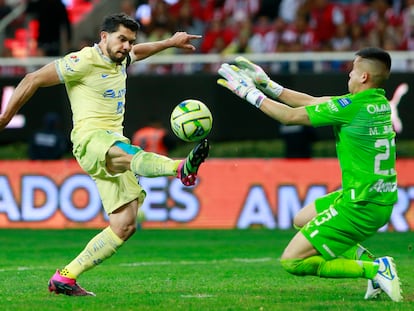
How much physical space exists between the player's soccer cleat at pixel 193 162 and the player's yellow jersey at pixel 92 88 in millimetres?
1120

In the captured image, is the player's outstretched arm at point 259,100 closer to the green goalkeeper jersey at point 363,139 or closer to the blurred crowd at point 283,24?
the green goalkeeper jersey at point 363,139

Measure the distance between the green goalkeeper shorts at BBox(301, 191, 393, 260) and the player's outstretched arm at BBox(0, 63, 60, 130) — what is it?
2.64 m

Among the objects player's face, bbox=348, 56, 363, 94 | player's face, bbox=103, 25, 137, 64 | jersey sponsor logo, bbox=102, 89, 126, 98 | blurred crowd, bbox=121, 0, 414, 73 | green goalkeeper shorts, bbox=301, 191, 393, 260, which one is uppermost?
blurred crowd, bbox=121, 0, 414, 73

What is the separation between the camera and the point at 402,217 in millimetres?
18359

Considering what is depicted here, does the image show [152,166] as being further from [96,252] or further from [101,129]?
[96,252]

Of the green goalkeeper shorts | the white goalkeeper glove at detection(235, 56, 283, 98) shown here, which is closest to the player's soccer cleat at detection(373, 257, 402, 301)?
the green goalkeeper shorts

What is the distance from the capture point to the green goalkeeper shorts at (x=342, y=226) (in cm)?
926

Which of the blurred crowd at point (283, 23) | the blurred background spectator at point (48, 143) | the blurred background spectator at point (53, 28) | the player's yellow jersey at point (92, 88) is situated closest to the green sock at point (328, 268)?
the player's yellow jersey at point (92, 88)

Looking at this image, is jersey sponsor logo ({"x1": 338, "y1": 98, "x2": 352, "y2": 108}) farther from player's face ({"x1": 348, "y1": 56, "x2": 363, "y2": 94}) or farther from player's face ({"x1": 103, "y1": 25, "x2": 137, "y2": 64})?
player's face ({"x1": 103, "y1": 25, "x2": 137, "y2": 64})

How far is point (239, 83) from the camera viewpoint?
9.59m

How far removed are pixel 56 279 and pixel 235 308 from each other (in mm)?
1819

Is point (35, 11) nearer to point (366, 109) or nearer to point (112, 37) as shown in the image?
point (112, 37)

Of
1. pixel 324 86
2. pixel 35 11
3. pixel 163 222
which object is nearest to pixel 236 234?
pixel 163 222

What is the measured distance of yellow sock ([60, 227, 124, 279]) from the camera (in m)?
9.89
